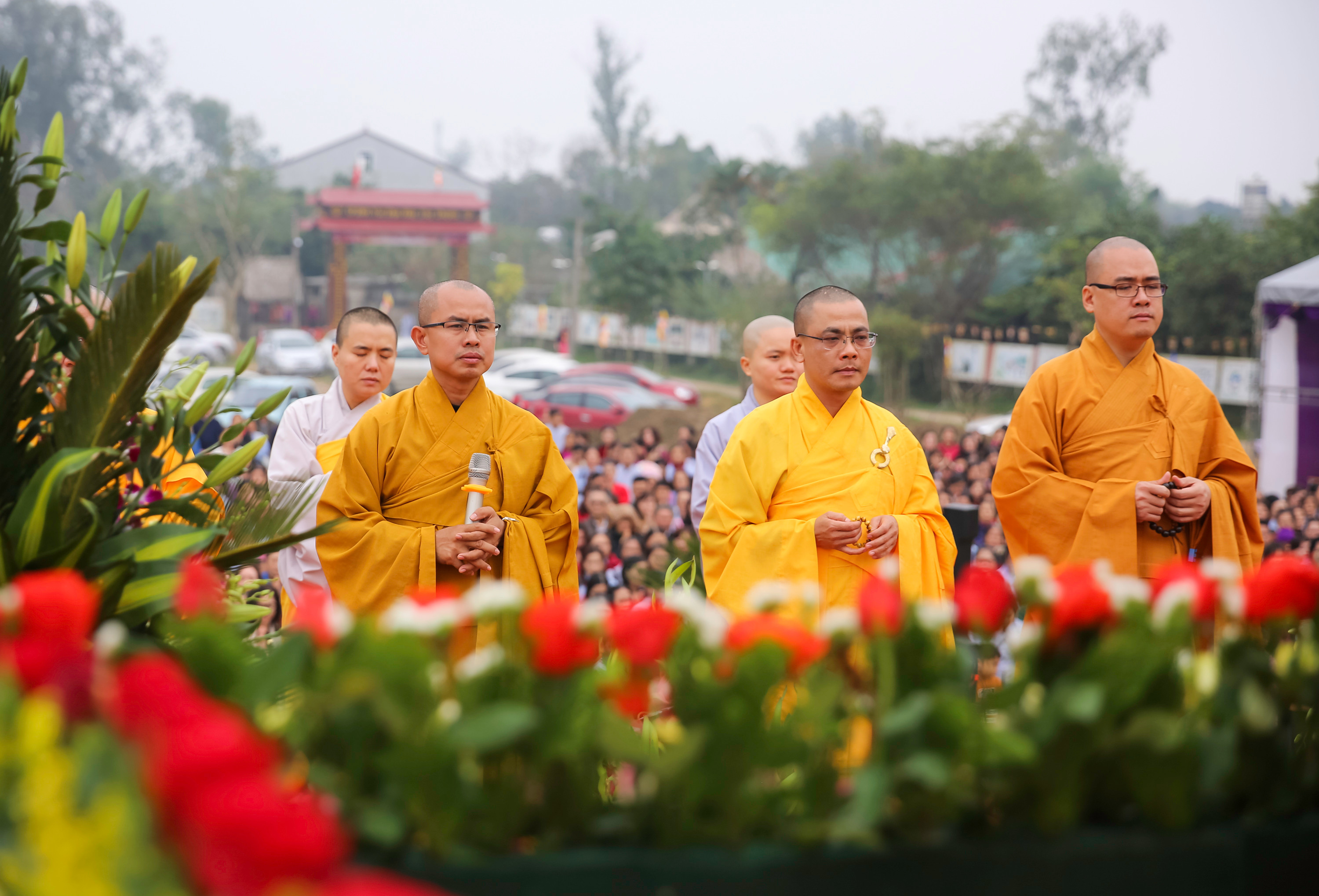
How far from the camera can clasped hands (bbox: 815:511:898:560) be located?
3467 mm

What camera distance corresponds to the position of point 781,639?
4.93 feet

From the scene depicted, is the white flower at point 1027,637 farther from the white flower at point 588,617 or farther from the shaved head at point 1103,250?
the shaved head at point 1103,250

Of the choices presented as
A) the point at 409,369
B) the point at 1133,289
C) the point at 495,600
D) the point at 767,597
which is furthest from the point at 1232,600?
the point at 409,369

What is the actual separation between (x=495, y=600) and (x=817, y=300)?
250 centimetres

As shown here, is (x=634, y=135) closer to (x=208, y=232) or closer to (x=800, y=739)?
(x=208, y=232)

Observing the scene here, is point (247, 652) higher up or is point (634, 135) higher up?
point (634, 135)

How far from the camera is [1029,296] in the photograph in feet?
82.9

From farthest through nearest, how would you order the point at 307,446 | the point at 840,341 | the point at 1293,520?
1. the point at 1293,520
2. the point at 307,446
3. the point at 840,341

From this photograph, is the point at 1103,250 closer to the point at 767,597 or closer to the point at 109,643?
the point at 767,597

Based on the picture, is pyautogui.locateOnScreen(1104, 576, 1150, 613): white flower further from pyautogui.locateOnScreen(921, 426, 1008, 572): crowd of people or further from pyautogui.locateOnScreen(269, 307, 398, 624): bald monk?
pyautogui.locateOnScreen(921, 426, 1008, 572): crowd of people

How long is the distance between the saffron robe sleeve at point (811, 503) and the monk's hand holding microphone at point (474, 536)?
696 mm

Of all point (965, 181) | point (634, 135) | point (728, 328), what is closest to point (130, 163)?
point (634, 135)

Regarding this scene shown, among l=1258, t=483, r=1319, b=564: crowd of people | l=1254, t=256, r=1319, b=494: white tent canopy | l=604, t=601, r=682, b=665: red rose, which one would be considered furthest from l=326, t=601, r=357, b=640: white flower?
l=1254, t=256, r=1319, b=494: white tent canopy

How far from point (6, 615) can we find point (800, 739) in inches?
40.5
